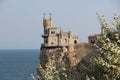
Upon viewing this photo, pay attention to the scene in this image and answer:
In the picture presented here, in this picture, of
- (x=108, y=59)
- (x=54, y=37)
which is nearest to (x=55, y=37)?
(x=54, y=37)

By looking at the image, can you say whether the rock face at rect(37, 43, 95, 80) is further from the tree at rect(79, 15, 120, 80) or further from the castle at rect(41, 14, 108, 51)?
the tree at rect(79, 15, 120, 80)

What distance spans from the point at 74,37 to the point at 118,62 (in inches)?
2274

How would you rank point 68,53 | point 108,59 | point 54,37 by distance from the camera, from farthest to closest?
point 54,37 → point 68,53 → point 108,59

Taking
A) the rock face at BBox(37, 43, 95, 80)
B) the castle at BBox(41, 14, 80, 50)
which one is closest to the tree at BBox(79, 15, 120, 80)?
the rock face at BBox(37, 43, 95, 80)

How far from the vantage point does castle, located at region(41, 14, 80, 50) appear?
73500mm

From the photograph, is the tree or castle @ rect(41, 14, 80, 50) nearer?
the tree

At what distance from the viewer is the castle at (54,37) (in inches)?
2894

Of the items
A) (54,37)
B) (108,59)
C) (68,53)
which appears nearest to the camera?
(108,59)

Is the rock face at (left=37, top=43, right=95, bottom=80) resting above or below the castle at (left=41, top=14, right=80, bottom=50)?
below

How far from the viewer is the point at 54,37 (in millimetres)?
75000

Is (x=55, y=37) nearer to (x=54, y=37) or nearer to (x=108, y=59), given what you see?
(x=54, y=37)

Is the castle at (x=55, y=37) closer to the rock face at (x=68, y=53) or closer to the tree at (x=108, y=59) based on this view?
the rock face at (x=68, y=53)

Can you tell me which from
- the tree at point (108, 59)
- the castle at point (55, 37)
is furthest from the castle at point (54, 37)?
the tree at point (108, 59)

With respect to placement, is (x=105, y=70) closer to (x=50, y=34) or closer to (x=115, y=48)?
(x=115, y=48)
